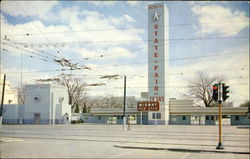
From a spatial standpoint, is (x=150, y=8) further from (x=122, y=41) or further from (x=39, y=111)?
(x=122, y=41)

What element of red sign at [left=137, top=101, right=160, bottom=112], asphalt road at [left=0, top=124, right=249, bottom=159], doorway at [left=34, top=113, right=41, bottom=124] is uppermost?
red sign at [left=137, top=101, right=160, bottom=112]

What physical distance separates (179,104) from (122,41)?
38482mm

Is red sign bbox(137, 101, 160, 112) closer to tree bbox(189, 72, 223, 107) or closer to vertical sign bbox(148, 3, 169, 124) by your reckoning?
vertical sign bbox(148, 3, 169, 124)

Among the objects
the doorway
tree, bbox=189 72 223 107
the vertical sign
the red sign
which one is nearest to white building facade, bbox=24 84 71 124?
the doorway

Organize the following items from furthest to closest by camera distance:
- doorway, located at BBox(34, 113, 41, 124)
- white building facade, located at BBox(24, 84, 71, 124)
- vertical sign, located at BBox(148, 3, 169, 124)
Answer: doorway, located at BBox(34, 113, 41, 124), white building facade, located at BBox(24, 84, 71, 124), vertical sign, located at BBox(148, 3, 169, 124)

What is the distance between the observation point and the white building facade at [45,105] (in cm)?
5404

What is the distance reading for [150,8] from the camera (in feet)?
178

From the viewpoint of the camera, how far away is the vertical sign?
52.8 meters

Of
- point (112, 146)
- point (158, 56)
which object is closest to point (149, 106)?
point (158, 56)

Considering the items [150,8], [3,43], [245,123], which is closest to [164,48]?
[150,8]

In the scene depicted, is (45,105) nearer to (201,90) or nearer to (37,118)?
(37,118)

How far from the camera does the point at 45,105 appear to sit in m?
54.2

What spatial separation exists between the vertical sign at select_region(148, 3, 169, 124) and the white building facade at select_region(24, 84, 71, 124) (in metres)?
16.9

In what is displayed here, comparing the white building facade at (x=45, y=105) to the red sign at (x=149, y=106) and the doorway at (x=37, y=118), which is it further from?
the red sign at (x=149, y=106)
